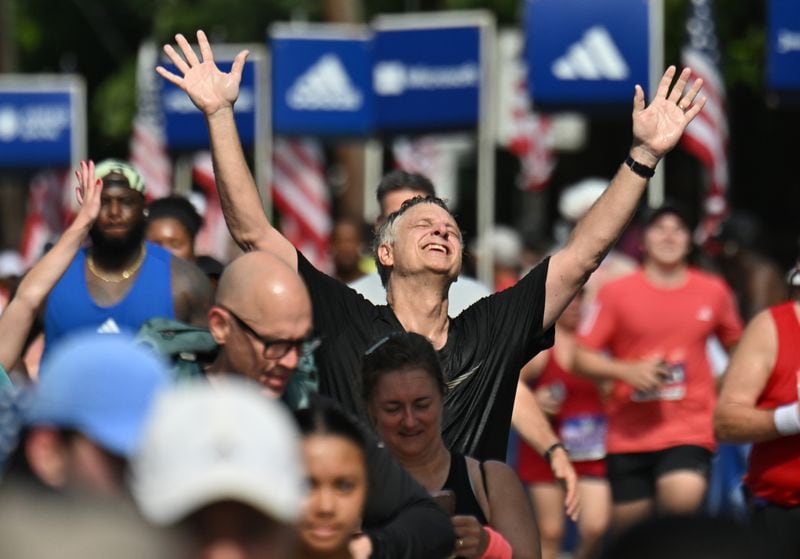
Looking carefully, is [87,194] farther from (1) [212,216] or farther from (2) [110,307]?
(1) [212,216]

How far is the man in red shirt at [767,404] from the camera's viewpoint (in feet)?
24.3

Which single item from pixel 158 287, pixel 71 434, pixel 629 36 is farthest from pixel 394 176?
pixel 629 36

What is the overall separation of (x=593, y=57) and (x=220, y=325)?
1047cm

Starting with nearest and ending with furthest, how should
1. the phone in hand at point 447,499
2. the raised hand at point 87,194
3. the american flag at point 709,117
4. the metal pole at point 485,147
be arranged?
the phone in hand at point 447,499, the raised hand at point 87,194, the american flag at point 709,117, the metal pole at point 485,147

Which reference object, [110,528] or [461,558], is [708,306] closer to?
[461,558]

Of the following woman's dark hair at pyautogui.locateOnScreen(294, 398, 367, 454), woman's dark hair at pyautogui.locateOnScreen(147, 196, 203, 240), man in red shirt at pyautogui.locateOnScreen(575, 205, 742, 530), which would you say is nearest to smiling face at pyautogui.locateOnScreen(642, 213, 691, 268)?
man in red shirt at pyautogui.locateOnScreen(575, 205, 742, 530)

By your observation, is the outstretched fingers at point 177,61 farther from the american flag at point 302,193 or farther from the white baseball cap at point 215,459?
the american flag at point 302,193

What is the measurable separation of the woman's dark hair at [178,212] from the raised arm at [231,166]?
119 inches

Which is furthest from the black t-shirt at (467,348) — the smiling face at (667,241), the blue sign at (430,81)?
the blue sign at (430,81)

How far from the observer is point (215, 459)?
2.85 meters

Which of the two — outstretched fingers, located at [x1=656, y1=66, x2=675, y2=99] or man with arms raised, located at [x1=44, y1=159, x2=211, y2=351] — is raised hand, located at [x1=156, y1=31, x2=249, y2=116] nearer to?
outstretched fingers, located at [x1=656, y1=66, x2=675, y2=99]

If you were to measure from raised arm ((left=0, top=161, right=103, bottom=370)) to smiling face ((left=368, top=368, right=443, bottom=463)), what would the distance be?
1.75 m

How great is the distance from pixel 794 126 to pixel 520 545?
24.6m

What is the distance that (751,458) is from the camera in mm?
7684
